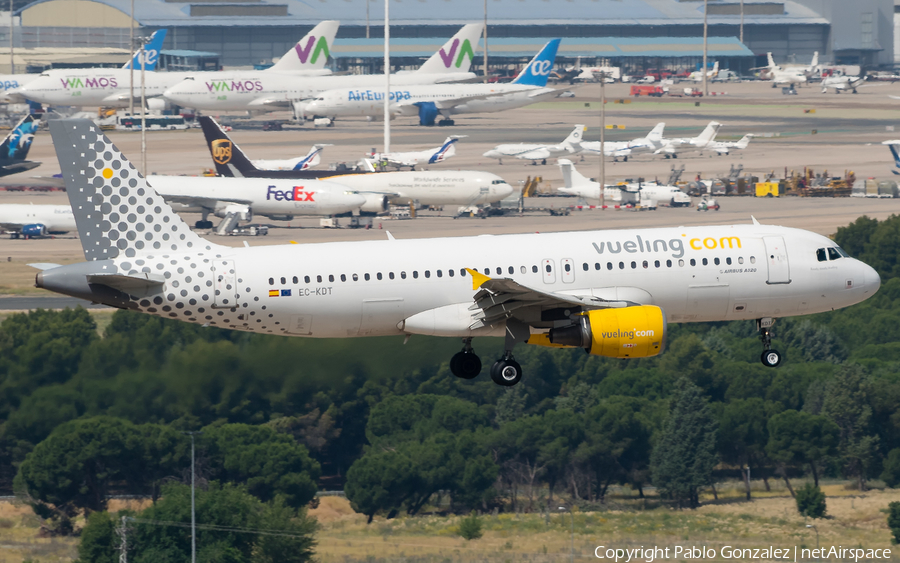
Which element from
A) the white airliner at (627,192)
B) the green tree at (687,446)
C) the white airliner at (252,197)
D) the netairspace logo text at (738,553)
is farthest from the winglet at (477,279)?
the white airliner at (627,192)

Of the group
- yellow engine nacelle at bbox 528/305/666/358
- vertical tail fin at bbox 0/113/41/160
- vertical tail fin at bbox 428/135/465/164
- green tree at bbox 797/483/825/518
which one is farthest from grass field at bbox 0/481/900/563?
yellow engine nacelle at bbox 528/305/666/358

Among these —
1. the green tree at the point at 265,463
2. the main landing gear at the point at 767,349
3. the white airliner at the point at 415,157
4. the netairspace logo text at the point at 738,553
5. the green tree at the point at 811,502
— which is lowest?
the netairspace logo text at the point at 738,553

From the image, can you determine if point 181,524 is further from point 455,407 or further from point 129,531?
point 455,407

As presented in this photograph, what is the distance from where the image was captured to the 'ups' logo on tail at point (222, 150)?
537 feet

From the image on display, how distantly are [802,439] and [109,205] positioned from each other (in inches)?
4120

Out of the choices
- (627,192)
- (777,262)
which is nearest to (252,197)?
(627,192)

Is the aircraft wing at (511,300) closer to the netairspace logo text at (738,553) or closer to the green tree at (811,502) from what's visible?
the netairspace logo text at (738,553)

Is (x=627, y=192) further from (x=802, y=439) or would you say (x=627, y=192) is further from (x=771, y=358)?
(x=771, y=358)

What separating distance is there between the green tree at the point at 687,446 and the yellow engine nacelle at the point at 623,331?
299 feet

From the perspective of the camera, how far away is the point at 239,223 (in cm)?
15638

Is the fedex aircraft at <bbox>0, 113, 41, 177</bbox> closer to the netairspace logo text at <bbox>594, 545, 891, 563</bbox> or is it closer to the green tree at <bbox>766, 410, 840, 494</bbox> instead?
→ the netairspace logo text at <bbox>594, 545, 891, 563</bbox>

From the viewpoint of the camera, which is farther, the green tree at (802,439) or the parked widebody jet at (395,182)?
the parked widebody jet at (395,182)

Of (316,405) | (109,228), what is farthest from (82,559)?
(109,228)

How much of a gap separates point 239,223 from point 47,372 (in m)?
48.7
